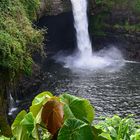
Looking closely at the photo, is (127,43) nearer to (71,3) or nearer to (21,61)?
(71,3)

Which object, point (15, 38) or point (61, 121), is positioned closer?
point (61, 121)

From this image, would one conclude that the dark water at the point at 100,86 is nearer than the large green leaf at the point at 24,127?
No

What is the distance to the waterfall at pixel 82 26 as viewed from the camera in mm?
32625

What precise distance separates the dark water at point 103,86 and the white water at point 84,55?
52.6 inches

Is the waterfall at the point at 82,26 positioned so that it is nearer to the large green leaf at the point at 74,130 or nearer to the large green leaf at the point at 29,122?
the large green leaf at the point at 29,122

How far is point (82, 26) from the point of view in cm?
3356

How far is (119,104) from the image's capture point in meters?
20.2

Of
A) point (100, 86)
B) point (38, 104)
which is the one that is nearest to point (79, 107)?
point (38, 104)

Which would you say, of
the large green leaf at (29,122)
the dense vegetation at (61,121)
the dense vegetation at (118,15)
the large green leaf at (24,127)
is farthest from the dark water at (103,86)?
the large green leaf at (29,122)

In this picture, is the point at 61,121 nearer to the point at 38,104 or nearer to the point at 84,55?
the point at 38,104

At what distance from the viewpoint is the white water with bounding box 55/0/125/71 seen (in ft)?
93.6

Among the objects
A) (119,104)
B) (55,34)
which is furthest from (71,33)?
(119,104)

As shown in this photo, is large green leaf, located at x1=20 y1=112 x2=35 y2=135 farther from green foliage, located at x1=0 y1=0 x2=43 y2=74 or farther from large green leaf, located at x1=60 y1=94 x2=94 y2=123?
green foliage, located at x1=0 y1=0 x2=43 y2=74

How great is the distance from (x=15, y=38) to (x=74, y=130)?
44.1 ft
